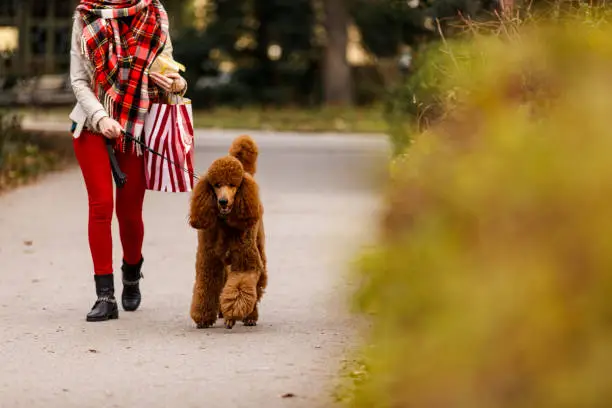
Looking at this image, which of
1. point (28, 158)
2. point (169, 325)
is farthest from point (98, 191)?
point (28, 158)

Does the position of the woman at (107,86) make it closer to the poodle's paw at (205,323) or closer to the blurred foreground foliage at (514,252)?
the poodle's paw at (205,323)

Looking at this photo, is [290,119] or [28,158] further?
[290,119]

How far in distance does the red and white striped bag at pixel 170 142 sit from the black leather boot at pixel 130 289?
60 cm

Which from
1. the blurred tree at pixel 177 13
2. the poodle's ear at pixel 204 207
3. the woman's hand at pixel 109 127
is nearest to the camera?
the poodle's ear at pixel 204 207

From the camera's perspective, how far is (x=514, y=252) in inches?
136

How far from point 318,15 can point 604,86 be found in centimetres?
4225

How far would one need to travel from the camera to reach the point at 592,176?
3396 mm

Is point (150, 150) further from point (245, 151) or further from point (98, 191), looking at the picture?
point (245, 151)

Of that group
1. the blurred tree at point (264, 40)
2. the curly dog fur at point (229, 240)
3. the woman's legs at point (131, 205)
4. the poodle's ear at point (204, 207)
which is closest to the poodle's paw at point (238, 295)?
the curly dog fur at point (229, 240)

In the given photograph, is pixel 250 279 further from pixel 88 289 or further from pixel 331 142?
pixel 331 142

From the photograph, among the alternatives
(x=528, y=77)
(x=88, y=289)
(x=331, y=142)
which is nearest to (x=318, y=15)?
(x=331, y=142)

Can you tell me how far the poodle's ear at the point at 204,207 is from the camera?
7.90 metres

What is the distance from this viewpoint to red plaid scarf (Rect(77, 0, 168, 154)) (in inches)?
341

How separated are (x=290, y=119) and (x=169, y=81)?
28.3m
